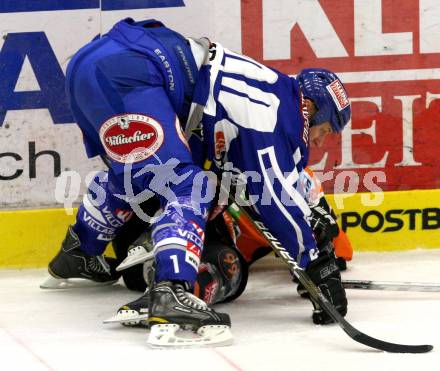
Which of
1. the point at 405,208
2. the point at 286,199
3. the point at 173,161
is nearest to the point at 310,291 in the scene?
the point at 286,199

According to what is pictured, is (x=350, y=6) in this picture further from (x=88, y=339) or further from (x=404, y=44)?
(x=88, y=339)

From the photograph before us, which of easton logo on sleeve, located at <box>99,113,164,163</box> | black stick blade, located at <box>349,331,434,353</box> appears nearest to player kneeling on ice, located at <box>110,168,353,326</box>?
easton logo on sleeve, located at <box>99,113,164,163</box>

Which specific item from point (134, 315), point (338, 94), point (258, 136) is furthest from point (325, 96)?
point (134, 315)

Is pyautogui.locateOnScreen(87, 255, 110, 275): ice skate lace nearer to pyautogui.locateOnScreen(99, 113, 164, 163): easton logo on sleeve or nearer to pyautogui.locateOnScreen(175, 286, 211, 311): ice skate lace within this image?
pyautogui.locateOnScreen(99, 113, 164, 163): easton logo on sleeve

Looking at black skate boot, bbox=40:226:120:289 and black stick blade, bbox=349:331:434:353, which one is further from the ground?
black skate boot, bbox=40:226:120:289

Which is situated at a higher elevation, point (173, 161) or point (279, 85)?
point (279, 85)

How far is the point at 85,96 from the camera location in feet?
10.1

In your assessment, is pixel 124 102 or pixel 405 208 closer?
pixel 124 102

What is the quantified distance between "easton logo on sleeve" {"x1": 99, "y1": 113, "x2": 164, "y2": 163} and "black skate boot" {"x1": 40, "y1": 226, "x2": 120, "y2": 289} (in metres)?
0.79

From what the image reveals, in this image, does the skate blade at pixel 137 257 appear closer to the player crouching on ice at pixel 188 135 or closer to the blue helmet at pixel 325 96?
the player crouching on ice at pixel 188 135

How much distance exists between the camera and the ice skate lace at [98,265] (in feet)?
12.3

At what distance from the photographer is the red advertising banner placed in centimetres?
411

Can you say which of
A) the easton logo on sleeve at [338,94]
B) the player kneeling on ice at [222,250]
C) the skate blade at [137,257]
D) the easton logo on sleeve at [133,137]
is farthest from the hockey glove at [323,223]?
the easton logo on sleeve at [133,137]

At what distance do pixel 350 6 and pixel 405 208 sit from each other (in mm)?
842
